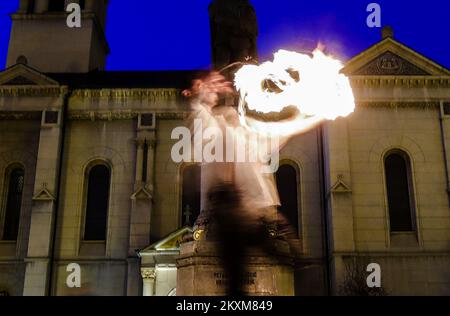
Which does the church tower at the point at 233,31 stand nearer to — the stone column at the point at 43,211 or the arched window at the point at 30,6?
the stone column at the point at 43,211

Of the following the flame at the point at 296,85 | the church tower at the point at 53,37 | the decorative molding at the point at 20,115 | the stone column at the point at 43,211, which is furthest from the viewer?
the church tower at the point at 53,37

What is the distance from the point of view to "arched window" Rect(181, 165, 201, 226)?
28250 mm

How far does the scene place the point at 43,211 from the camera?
90.6 feet

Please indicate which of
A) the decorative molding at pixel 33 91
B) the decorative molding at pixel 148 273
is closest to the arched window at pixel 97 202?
the decorative molding at pixel 148 273

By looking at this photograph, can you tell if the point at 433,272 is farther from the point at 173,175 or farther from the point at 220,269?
the point at 220,269

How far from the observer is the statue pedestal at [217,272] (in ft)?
32.1

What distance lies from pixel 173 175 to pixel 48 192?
6250 mm

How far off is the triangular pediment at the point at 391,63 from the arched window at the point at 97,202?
13.8m

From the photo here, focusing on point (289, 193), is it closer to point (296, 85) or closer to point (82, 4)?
point (296, 85)

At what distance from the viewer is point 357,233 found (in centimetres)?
2670

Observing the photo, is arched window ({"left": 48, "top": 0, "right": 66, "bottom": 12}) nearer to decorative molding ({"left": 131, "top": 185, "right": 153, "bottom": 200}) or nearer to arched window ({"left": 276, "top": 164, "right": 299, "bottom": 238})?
decorative molding ({"left": 131, "top": 185, "right": 153, "bottom": 200})

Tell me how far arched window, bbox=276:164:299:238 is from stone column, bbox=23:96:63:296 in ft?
37.4

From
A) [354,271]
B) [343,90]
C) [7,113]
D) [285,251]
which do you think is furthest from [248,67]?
[7,113]

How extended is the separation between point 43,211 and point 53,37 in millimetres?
16306
